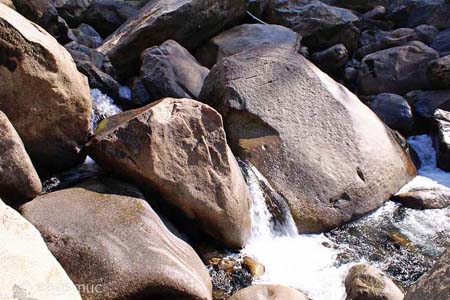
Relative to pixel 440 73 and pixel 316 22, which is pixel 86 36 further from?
pixel 440 73

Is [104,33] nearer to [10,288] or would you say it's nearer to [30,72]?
[30,72]

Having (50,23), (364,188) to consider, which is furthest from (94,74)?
(364,188)

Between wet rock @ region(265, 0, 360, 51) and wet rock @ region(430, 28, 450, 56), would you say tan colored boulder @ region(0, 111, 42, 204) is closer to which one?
wet rock @ region(265, 0, 360, 51)

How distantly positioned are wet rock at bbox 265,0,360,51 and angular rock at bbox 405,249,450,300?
7918 mm

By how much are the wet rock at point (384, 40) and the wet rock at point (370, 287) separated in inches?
270

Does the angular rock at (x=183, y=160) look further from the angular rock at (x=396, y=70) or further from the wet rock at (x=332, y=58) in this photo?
the wet rock at (x=332, y=58)

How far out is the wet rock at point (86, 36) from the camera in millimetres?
8698

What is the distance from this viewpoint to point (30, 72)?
4.12 metres

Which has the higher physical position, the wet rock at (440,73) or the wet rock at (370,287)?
the wet rock at (370,287)

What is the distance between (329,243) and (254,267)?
3.45 feet

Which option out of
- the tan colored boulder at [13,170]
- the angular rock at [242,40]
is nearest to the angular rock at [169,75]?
the angular rock at [242,40]

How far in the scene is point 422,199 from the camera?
20.3 feet

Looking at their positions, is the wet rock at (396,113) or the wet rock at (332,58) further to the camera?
the wet rock at (332,58)

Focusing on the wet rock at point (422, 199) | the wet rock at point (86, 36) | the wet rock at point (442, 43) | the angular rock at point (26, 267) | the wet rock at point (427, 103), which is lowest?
the wet rock at point (422, 199)
